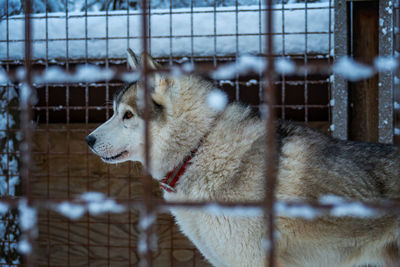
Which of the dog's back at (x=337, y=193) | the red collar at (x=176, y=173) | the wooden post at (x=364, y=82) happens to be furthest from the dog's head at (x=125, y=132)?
the wooden post at (x=364, y=82)

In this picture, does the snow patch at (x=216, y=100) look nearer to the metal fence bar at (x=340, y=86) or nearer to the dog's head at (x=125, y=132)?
the dog's head at (x=125, y=132)

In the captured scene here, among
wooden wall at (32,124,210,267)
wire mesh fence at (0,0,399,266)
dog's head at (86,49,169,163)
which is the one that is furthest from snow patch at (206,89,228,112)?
wooden wall at (32,124,210,267)

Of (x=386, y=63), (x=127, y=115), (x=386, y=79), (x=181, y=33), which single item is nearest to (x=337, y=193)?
(x=386, y=63)

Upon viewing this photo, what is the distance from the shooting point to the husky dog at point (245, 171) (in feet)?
7.69

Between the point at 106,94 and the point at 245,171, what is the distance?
1890 mm

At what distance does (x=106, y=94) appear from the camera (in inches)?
Result: 150

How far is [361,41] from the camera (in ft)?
11.8

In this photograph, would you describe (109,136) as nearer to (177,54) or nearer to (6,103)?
(177,54)

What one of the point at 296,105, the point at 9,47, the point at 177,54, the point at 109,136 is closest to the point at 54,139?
the point at 9,47

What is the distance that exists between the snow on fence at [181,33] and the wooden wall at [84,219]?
774 millimetres

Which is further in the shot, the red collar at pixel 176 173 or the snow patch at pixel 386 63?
the red collar at pixel 176 173

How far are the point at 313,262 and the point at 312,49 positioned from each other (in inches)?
73.3

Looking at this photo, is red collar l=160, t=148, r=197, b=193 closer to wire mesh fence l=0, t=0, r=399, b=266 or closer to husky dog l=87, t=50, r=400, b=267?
husky dog l=87, t=50, r=400, b=267

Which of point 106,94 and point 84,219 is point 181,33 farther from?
point 84,219
